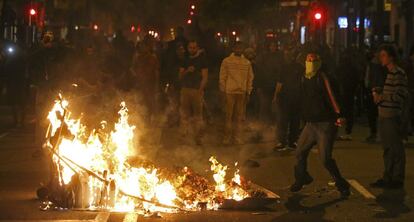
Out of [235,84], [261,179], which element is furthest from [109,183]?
[235,84]

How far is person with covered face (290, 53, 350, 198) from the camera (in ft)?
35.5

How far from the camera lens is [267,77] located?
58.7 feet

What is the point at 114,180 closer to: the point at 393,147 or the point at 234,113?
the point at 393,147

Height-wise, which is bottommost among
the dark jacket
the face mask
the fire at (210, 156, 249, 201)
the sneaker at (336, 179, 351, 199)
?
the sneaker at (336, 179, 351, 199)

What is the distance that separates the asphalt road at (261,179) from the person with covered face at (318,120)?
223 millimetres

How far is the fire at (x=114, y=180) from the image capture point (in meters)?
Answer: 9.62

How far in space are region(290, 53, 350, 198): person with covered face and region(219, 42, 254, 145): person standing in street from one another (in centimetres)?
514

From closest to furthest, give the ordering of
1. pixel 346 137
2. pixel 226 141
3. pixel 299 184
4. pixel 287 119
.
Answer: pixel 299 184 < pixel 287 119 < pixel 226 141 < pixel 346 137

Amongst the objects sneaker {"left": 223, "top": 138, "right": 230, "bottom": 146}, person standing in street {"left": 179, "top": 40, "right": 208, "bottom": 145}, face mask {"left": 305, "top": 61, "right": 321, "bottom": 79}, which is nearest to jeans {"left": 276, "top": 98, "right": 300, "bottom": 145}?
sneaker {"left": 223, "top": 138, "right": 230, "bottom": 146}

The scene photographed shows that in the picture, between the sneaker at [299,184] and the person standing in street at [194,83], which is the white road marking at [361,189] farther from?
the person standing in street at [194,83]

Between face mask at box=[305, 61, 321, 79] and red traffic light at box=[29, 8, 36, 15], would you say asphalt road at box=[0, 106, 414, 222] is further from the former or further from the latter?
red traffic light at box=[29, 8, 36, 15]

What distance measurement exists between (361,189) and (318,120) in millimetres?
1353

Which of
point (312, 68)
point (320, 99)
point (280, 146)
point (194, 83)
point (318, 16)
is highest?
point (318, 16)

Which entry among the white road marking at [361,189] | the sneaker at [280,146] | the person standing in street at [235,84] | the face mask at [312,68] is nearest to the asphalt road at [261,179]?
the white road marking at [361,189]
